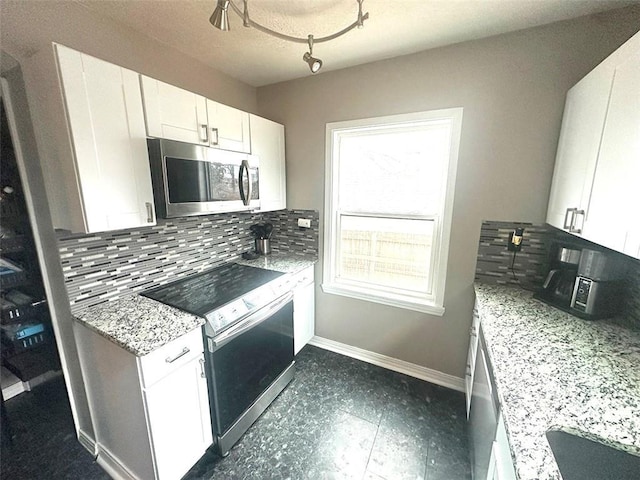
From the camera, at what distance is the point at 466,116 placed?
1757 mm

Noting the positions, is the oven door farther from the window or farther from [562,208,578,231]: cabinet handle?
[562,208,578,231]: cabinet handle

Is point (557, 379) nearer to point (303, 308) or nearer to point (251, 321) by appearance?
point (251, 321)

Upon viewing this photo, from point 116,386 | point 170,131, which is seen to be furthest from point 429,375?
point 170,131

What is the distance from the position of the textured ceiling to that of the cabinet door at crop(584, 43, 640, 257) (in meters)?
0.70

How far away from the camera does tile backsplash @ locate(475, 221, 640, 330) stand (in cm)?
168

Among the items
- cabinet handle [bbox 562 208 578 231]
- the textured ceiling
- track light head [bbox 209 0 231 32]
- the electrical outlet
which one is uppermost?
the textured ceiling

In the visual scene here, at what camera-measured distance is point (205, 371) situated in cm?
141

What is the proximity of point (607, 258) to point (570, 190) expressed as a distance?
373mm

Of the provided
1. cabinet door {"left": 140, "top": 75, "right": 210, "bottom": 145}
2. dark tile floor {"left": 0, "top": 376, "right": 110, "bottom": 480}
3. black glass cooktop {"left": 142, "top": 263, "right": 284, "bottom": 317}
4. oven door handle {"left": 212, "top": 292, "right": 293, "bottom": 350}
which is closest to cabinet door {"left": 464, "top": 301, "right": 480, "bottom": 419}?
oven door handle {"left": 212, "top": 292, "right": 293, "bottom": 350}

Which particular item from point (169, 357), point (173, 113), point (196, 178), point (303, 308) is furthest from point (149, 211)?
point (303, 308)

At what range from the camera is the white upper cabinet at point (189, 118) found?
1.39 m

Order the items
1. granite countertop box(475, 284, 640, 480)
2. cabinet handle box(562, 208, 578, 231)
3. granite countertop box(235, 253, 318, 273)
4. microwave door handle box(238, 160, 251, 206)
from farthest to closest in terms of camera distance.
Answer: granite countertop box(235, 253, 318, 273)
microwave door handle box(238, 160, 251, 206)
cabinet handle box(562, 208, 578, 231)
granite countertop box(475, 284, 640, 480)

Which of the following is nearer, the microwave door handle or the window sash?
the microwave door handle

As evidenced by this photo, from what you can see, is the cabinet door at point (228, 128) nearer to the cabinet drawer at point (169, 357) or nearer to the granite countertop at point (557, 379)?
the cabinet drawer at point (169, 357)
